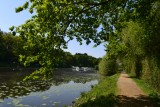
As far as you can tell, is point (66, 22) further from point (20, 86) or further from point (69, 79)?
point (69, 79)

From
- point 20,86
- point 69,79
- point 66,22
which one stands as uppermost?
point 66,22

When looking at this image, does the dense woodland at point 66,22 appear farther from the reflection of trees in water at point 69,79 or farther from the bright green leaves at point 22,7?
the reflection of trees in water at point 69,79

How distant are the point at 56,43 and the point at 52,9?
2443mm

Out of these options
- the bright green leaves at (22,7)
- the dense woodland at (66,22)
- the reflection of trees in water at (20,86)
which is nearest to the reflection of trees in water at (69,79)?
the reflection of trees in water at (20,86)

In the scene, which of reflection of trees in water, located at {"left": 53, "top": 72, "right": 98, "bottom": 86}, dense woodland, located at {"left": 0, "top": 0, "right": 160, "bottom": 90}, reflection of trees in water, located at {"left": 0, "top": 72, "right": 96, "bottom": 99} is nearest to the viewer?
dense woodland, located at {"left": 0, "top": 0, "right": 160, "bottom": 90}

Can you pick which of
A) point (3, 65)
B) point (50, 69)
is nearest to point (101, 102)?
point (50, 69)

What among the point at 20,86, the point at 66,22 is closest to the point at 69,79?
the point at 20,86

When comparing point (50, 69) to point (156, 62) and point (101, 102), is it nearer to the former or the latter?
point (101, 102)

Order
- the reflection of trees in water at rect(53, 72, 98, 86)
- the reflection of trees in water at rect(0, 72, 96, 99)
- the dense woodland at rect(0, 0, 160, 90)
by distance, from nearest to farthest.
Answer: the dense woodland at rect(0, 0, 160, 90), the reflection of trees in water at rect(0, 72, 96, 99), the reflection of trees in water at rect(53, 72, 98, 86)

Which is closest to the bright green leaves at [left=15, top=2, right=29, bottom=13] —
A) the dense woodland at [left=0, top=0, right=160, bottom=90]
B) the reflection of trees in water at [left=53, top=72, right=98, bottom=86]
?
the dense woodland at [left=0, top=0, right=160, bottom=90]

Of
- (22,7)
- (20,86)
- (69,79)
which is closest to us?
(22,7)

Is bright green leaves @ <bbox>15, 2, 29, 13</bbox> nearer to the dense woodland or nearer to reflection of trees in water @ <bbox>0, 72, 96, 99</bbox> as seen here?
the dense woodland

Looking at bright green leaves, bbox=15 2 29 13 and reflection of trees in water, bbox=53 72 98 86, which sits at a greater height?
bright green leaves, bbox=15 2 29 13

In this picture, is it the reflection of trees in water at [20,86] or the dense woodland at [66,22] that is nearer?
the dense woodland at [66,22]
